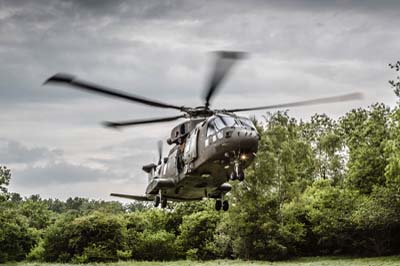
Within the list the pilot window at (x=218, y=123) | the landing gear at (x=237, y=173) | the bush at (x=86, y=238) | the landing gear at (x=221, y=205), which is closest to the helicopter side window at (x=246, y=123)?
the pilot window at (x=218, y=123)

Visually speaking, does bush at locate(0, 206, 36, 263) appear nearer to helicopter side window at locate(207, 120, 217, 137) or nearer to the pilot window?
helicopter side window at locate(207, 120, 217, 137)


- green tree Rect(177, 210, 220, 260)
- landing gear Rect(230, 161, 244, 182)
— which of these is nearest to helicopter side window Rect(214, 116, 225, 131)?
landing gear Rect(230, 161, 244, 182)

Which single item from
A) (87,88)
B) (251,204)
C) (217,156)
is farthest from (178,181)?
(251,204)

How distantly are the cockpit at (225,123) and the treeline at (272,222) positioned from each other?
68.0 ft

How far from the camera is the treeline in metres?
35.8

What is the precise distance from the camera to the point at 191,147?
16641 mm

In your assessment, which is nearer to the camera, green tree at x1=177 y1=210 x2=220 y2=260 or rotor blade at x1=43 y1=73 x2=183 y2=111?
rotor blade at x1=43 y1=73 x2=183 y2=111

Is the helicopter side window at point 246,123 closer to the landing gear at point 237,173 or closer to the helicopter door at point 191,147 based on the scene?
the landing gear at point 237,173

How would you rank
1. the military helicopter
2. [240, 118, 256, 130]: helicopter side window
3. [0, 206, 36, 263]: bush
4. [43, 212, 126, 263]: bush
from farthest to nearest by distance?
[0, 206, 36, 263]: bush
[43, 212, 126, 263]: bush
[240, 118, 256, 130]: helicopter side window
the military helicopter

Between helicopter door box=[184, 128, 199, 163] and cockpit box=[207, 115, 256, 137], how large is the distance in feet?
2.94

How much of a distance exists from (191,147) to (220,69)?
3.70 metres

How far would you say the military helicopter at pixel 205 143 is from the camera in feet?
46.9

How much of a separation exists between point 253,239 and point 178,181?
21361mm

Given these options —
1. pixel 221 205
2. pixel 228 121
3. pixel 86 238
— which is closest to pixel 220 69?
pixel 228 121
